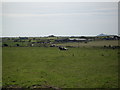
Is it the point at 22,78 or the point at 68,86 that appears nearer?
the point at 68,86

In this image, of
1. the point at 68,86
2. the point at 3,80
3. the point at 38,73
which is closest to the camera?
the point at 68,86

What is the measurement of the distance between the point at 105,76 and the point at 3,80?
1017 centimetres

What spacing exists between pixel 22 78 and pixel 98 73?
26.5 feet

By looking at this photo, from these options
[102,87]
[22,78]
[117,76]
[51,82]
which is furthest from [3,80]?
[117,76]

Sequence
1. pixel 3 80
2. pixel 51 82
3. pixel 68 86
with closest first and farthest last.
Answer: pixel 68 86
pixel 51 82
pixel 3 80

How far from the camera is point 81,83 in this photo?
1514 cm

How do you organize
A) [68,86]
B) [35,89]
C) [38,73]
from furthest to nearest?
1. [38,73]
2. [68,86]
3. [35,89]

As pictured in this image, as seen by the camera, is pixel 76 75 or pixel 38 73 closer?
pixel 76 75

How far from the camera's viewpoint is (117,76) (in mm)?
17219

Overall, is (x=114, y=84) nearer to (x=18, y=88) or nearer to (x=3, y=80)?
(x=18, y=88)

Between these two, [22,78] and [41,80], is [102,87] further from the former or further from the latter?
[22,78]

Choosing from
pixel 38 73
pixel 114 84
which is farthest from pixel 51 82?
pixel 114 84

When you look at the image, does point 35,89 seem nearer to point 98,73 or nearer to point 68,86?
point 68,86

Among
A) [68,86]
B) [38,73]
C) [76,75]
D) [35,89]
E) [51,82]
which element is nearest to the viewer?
[35,89]
